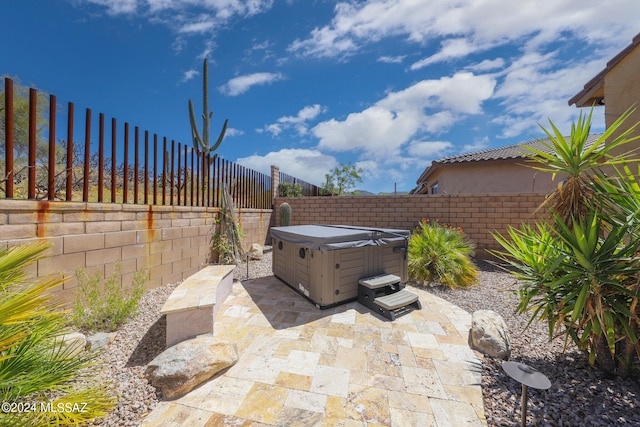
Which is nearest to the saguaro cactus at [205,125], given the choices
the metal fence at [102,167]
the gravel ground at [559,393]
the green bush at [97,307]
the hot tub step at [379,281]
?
the metal fence at [102,167]

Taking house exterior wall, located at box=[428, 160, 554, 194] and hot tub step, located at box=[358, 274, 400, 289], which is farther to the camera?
house exterior wall, located at box=[428, 160, 554, 194]

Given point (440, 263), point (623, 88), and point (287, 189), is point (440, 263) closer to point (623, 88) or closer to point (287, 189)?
point (623, 88)

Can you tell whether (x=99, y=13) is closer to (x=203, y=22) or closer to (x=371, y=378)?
(x=203, y=22)

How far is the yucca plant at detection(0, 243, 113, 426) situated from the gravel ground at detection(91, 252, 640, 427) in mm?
258

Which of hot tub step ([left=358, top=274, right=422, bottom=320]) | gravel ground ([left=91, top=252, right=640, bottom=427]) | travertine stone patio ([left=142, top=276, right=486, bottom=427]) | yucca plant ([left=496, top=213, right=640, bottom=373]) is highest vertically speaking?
yucca plant ([left=496, top=213, right=640, bottom=373])

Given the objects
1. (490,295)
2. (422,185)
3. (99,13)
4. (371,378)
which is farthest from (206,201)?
(422,185)

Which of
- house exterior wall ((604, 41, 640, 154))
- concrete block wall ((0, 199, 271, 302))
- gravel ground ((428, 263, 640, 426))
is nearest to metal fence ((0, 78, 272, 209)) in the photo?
concrete block wall ((0, 199, 271, 302))

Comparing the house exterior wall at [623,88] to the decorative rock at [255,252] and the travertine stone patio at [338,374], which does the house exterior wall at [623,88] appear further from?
the decorative rock at [255,252]

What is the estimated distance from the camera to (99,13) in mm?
4195

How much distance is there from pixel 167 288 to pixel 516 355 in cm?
502

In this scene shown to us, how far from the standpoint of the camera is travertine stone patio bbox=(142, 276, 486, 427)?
1710 millimetres

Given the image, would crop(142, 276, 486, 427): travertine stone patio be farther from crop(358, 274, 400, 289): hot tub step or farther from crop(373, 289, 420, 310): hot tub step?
crop(358, 274, 400, 289): hot tub step

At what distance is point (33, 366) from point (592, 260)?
152 inches

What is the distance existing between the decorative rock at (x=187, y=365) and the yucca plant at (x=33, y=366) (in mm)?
334
